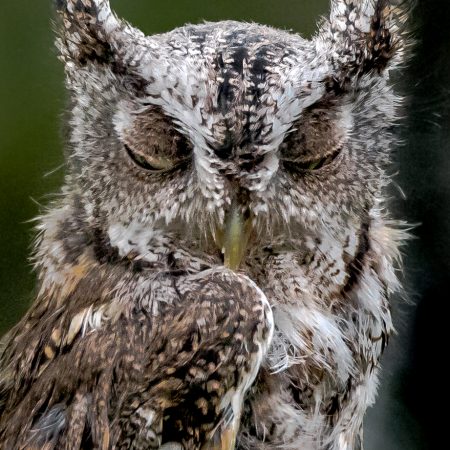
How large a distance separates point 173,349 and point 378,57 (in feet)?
2.29

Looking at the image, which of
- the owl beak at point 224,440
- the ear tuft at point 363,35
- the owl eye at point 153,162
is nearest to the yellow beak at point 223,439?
the owl beak at point 224,440

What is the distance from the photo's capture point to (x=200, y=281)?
165cm

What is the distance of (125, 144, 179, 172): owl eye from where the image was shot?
5.12ft

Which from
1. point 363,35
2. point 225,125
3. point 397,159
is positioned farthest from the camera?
point 397,159

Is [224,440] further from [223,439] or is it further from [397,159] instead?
[397,159]

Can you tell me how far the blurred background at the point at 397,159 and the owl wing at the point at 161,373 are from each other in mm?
519

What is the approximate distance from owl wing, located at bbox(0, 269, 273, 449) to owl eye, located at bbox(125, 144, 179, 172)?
0.78ft

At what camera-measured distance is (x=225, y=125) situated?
151cm

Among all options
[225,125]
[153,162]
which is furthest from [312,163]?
[153,162]

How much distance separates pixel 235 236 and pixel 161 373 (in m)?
0.29

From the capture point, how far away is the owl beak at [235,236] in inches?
61.6

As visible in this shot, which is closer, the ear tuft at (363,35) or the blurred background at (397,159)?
the ear tuft at (363,35)

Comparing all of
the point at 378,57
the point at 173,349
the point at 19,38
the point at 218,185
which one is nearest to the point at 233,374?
the point at 173,349

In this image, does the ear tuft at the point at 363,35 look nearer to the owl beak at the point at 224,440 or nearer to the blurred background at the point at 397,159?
the blurred background at the point at 397,159
